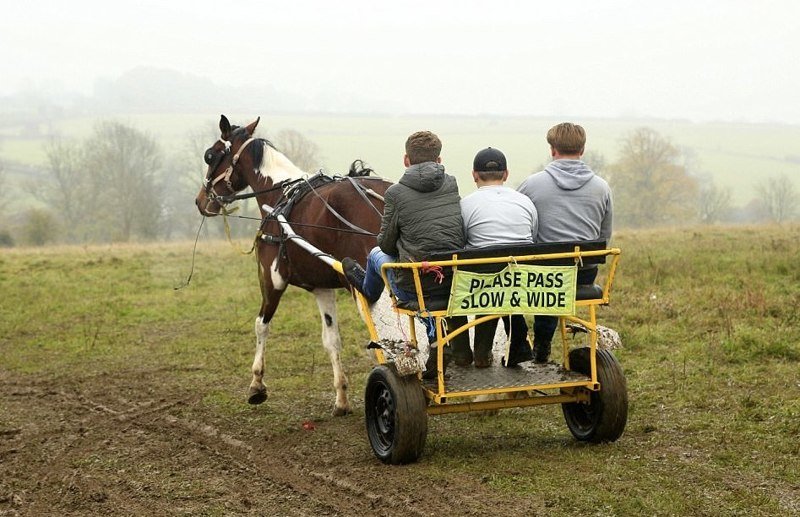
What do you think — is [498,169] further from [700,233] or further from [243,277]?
[700,233]

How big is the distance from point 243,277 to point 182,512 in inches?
556

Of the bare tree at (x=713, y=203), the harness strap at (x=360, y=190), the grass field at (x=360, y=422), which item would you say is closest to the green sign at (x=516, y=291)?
the grass field at (x=360, y=422)

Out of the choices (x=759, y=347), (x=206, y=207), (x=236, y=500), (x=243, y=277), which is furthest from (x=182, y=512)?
(x=243, y=277)

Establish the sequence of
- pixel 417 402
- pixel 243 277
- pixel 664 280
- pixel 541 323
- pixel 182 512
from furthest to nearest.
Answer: pixel 243 277, pixel 664 280, pixel 541 323, pixel 417 402, pixel 182 512

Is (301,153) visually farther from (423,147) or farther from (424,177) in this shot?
(424,177)

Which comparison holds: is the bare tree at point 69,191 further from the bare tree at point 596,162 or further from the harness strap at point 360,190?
the harness strap at point 360,190

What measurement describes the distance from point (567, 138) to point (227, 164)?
4.78m

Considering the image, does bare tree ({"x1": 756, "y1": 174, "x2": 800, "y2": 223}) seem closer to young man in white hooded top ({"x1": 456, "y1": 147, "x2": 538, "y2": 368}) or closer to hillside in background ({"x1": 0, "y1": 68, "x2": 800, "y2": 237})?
hillside in background ({"x1": 0, "y1": 68, "x2": 800, "y2": 237})

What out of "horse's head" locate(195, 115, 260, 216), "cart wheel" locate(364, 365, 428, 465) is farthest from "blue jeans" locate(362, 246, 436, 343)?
"horse's head" locate(195, 115, 260, 216)

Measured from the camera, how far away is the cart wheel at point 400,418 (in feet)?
19.9

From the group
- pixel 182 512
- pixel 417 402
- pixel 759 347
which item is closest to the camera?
pixel 182 512

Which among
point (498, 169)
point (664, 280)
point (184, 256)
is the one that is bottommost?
point (184, 256)

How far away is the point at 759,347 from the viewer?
9438mm

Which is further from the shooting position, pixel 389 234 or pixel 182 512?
pixel 389 234
